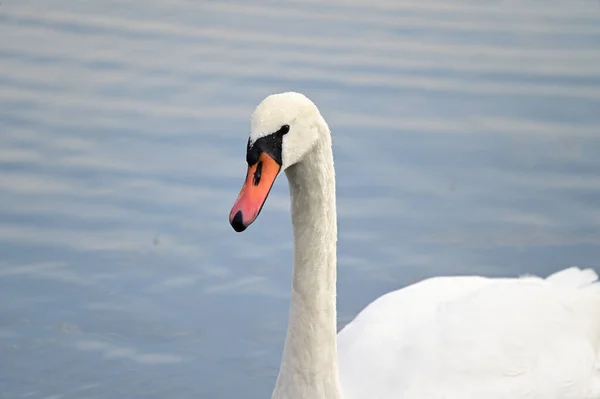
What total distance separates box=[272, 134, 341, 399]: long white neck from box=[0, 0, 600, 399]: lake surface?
3.73 ft

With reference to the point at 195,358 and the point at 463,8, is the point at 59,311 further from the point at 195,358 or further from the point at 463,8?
the point at 463,8

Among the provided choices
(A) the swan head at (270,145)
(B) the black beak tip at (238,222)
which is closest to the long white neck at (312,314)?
(A) the swan head at (270,145)

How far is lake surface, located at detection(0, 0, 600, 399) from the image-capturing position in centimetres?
584

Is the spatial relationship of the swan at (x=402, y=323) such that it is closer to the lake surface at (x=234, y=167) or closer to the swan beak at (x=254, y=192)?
the swan beak at (x=254, y=192)

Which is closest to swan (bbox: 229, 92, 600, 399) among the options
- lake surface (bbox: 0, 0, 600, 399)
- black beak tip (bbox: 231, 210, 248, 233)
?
black beak tip (bbox: 231, 210, 248, 233)

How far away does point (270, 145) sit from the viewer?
12.2 feet

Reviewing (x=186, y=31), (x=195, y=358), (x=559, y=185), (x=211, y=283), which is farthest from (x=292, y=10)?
(x=195, y=358)

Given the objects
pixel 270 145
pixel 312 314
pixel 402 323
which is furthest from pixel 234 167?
pixel 270 145

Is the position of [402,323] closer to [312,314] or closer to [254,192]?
[312,314]

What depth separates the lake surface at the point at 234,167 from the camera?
5.84m

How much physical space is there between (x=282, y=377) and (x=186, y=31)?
17.5 feet

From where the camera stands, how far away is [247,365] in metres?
5.61

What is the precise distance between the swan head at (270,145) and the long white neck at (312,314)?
394 mm

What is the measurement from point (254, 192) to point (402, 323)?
1448 mm
